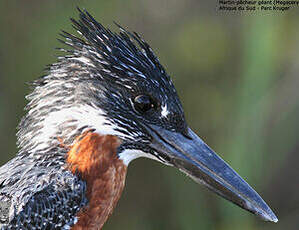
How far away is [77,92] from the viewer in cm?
190

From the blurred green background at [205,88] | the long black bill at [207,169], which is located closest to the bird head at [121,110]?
the long black bill at [207,169]

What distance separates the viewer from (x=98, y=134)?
1.93 m

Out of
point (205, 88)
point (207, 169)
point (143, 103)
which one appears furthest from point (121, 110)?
point (205, 88)

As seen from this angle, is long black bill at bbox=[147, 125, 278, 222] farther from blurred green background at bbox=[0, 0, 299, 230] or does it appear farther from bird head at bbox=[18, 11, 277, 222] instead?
blurred green background at bbox=[0, 0, 299, 230]

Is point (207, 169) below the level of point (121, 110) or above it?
below

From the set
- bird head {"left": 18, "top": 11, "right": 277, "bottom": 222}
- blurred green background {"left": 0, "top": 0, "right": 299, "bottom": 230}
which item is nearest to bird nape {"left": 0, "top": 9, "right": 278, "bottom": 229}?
bird head {"left": 18, "top": 11, "right": 277, "bottom": 222}

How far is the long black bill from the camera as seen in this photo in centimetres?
196

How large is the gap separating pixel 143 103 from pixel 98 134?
23 cm

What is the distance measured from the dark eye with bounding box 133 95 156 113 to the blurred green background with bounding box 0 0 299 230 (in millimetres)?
1433

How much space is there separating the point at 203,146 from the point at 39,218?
0.75m

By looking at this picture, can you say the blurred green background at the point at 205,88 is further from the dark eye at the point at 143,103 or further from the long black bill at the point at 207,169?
the dark eye at the point at 143,103

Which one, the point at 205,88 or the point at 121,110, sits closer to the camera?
the point at 121,110

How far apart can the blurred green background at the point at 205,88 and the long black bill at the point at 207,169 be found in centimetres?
128

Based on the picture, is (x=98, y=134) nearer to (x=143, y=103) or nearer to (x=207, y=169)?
(x=143, y=103)
